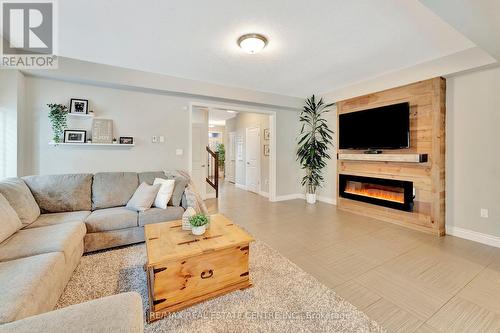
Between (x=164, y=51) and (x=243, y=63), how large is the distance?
1161 millimetres

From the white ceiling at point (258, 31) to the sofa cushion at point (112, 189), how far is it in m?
1.78

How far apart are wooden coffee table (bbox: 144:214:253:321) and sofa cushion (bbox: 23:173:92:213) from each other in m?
1.57

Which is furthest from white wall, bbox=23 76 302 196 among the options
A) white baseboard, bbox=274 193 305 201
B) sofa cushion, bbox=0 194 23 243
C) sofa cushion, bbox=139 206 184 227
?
white baseboard, bbox=274 193 305 201

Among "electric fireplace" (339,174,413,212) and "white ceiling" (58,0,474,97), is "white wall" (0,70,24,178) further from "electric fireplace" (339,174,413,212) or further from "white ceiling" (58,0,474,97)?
"electric fireplace" (339,174,413,212)

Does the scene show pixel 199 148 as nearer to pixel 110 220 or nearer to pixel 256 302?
pixel 110 220

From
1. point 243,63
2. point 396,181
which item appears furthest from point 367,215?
point 243,63

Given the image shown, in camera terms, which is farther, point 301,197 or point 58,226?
point 301,197

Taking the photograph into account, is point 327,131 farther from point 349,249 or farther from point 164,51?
point 164,51

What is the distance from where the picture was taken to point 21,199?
7.77ft

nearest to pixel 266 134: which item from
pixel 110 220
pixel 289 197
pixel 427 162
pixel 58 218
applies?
pixel 289 197

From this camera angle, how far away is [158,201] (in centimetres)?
306

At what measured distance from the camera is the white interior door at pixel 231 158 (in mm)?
8628

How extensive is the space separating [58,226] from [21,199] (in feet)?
1.93

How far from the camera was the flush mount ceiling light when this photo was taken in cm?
257
